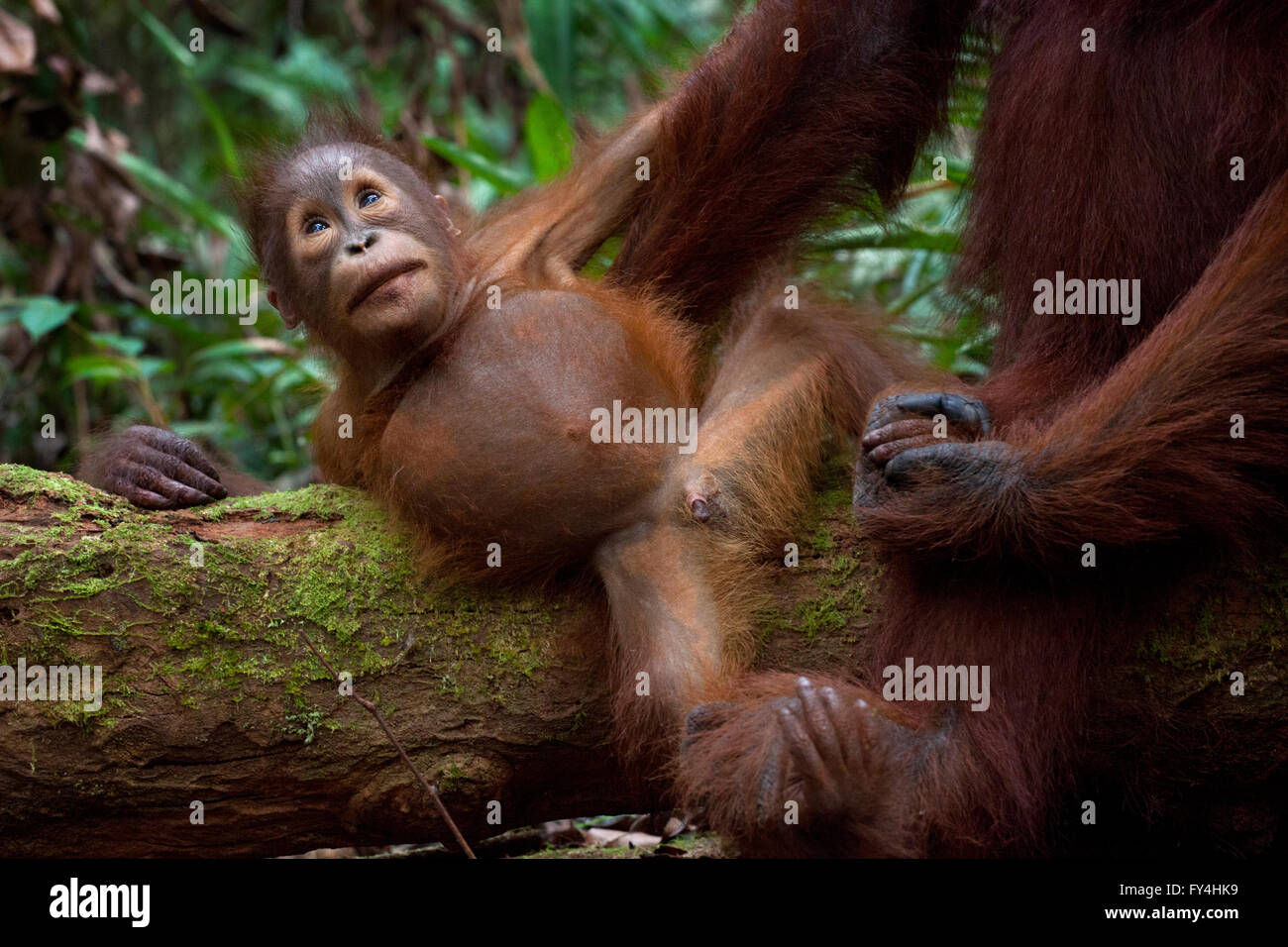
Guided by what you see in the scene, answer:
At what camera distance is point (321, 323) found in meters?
3.29

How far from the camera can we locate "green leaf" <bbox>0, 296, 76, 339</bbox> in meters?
4.91

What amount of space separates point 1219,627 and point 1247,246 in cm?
71

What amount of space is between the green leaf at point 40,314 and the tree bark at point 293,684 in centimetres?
233

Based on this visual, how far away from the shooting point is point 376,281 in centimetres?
308

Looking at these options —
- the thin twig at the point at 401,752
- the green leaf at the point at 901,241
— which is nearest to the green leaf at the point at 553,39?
the green leaf at the point at 901,241

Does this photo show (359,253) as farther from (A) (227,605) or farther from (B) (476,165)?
(B) (476,165)

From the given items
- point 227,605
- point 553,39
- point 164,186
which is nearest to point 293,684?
point 227,605

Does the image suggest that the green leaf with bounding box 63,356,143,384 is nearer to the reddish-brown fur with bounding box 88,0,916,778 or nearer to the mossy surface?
the reddish-brown fur with bounding box 88,0,916,778

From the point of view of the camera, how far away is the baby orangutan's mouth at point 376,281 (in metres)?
3.07

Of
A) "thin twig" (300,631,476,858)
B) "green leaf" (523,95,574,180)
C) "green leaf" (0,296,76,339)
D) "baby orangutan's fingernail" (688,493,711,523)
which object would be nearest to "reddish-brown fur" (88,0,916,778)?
"baby orangutan's fingernail" (688,493,711,523)

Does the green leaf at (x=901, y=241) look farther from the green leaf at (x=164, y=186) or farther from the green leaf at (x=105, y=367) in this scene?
the green leaf at (x=105, y=367)

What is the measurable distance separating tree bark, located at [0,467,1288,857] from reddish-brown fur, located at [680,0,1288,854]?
284 millimetres

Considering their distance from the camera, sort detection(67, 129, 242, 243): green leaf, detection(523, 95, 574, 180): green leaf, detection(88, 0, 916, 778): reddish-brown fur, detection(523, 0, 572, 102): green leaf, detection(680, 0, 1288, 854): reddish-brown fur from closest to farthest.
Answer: detection(680, 0, 1288, 854): reddish-brown fur
detection(88, 0, 916, 778): reddish-brown fur
detection(523, 95, 574, 180): green leaf
detection(67, 129, 242, 243): green leaf
detection(523, 0, 572, 102): green leaf

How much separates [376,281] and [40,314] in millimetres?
2589
